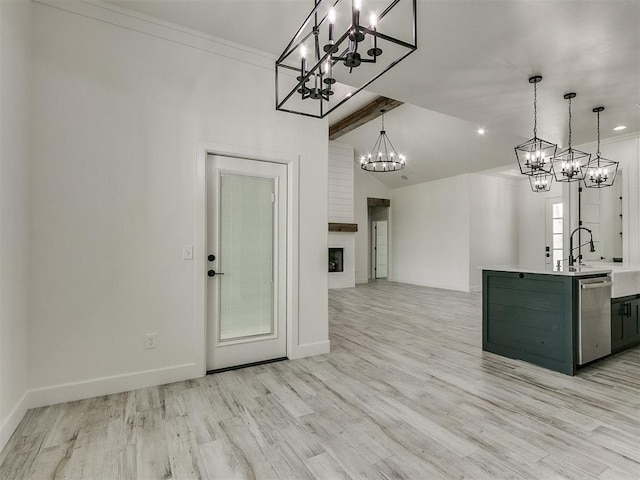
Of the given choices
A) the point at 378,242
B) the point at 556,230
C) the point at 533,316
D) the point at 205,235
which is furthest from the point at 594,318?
the point at 378,242

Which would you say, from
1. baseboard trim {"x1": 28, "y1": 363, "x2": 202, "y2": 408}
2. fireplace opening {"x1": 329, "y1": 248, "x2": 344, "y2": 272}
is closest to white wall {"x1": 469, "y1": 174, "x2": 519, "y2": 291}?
fireplace opening {"x1": 329, "y1": 248, "x2": 344, "y2": 272}

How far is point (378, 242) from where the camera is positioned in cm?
1175

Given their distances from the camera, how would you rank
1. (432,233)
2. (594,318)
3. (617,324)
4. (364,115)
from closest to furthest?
(594,318) < (617,324) < (364,115) < (432,233)

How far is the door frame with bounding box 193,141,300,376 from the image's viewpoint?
300 centimetres

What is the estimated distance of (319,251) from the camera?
11.9 feet

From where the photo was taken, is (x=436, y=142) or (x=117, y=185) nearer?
(x=117, y=185)

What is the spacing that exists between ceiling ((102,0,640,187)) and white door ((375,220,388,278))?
6175 mm

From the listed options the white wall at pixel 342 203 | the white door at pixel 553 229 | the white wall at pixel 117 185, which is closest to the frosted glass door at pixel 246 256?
the white wall at pixel 117 185

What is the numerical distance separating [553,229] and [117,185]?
10.2 metres

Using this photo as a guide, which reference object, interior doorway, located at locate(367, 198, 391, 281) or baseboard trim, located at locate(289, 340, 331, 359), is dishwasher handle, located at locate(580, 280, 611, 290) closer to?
baseboard trim, located at locate(289, 340, 331, 359)

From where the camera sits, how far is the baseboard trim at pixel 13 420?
6.47 feet

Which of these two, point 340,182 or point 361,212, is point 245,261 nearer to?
point 340,182

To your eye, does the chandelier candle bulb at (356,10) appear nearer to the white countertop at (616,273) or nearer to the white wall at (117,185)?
the white wall at (117,185)

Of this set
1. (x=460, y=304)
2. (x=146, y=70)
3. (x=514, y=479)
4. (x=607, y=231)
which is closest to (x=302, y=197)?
(x=146, y=70)
